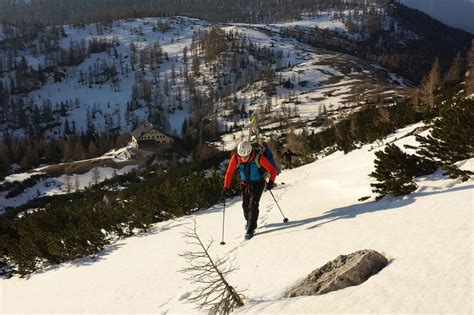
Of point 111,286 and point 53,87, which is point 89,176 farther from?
point 53,87

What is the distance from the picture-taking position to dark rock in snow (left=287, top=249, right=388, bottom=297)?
16.8 feet

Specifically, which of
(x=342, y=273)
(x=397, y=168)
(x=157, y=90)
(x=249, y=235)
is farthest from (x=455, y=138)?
(x=157, y=90)

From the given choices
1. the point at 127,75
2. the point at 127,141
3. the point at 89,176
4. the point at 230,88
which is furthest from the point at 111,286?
the point at 127,75

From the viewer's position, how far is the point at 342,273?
5.27 meters

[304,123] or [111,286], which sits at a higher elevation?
[111,286]

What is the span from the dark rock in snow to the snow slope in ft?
0.66

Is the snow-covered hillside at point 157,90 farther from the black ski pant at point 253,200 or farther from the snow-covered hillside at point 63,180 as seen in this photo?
the black ski pant at point 253,200

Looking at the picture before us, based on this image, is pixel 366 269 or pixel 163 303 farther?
pixel 163 303

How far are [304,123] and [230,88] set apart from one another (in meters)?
72.6

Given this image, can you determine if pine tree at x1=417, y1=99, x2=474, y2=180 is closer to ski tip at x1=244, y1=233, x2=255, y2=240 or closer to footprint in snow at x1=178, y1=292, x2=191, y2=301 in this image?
ski tip at x1=244, y1=233, x2=255, y2=240

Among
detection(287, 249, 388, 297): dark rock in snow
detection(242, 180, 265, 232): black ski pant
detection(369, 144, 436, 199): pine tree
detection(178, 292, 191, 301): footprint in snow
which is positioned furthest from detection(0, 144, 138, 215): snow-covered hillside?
detection(287, 249, 388, 297): dark rock in snow

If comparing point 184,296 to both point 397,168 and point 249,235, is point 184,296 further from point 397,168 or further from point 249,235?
point 397,168

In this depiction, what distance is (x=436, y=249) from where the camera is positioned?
17.6ft

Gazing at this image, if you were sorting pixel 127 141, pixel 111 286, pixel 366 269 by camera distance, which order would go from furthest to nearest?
pixel 127 141 → pixel 111 286 → pixel 366 269
